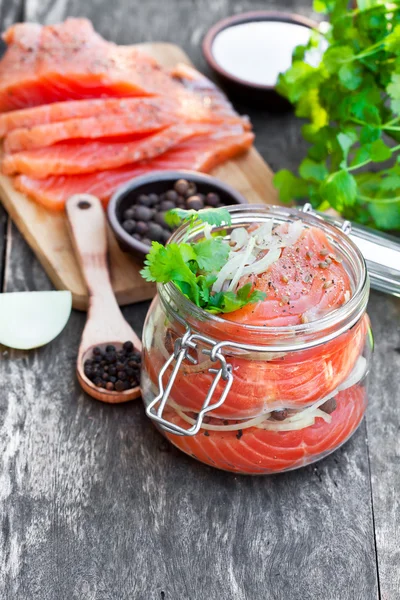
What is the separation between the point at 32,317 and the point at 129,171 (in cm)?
69

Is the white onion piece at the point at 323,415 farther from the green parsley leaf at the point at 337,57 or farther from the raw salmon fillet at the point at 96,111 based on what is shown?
the raw salmon fillet at the point at 96,111

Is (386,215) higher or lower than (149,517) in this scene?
higher

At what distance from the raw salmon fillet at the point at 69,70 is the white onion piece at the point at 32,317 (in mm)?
855

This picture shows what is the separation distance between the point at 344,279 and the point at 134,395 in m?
0.57

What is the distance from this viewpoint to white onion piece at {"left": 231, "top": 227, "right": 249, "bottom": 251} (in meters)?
1.58

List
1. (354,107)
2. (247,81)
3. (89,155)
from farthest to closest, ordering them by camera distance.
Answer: (247,81) → (89,155) → (354,107)

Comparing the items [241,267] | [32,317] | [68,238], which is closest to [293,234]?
[241,267]

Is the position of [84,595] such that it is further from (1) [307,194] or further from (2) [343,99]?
(2) [343,99]

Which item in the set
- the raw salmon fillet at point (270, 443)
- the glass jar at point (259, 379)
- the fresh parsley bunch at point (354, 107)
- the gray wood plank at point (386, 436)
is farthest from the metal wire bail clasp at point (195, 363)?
the fresh parsley bunch at point (354, 107)

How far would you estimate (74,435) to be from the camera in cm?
171

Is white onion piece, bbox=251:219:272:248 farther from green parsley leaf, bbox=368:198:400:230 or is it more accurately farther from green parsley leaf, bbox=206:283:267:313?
green parsley leaf, bbox=368:198:400:230

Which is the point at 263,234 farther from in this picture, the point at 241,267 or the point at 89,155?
the point at 89,155

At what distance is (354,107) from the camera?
6.77 feet

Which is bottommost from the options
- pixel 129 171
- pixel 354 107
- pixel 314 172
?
pixel 129 171
